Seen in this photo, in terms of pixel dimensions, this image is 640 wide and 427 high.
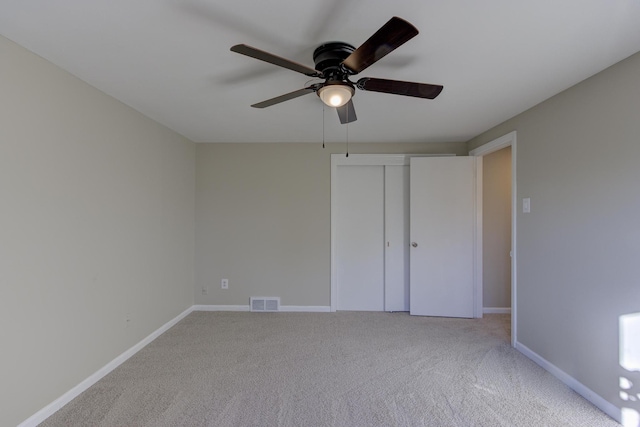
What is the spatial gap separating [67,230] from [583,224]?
3.62 meters

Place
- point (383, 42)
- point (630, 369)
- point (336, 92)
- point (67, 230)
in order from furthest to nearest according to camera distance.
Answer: point (67, 230) < point (630, 369) < point (336, 92) < point (383, 42)

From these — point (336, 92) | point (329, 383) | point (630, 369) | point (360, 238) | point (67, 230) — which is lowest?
point (329, 383)

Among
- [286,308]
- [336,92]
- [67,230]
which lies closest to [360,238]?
[286,308]

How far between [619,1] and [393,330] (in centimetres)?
300

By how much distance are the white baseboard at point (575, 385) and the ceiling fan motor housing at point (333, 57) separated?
2660 millimetres

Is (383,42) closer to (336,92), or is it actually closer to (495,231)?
(336,92)

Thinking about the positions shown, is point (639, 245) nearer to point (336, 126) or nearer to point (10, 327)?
point (336, 126)

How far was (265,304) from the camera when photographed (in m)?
3.80

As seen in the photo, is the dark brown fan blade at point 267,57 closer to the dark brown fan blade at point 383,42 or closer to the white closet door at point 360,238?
the dark brown fan blade at point 383,42

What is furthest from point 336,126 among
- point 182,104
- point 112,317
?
point 112,317

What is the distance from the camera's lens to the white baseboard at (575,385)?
72.3 inches

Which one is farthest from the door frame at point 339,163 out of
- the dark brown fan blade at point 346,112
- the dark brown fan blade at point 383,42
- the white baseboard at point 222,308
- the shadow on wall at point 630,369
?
the shadow on wall at point 630,369

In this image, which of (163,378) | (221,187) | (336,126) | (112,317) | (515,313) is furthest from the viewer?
(221,187)

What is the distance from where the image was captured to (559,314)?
2.28 m
